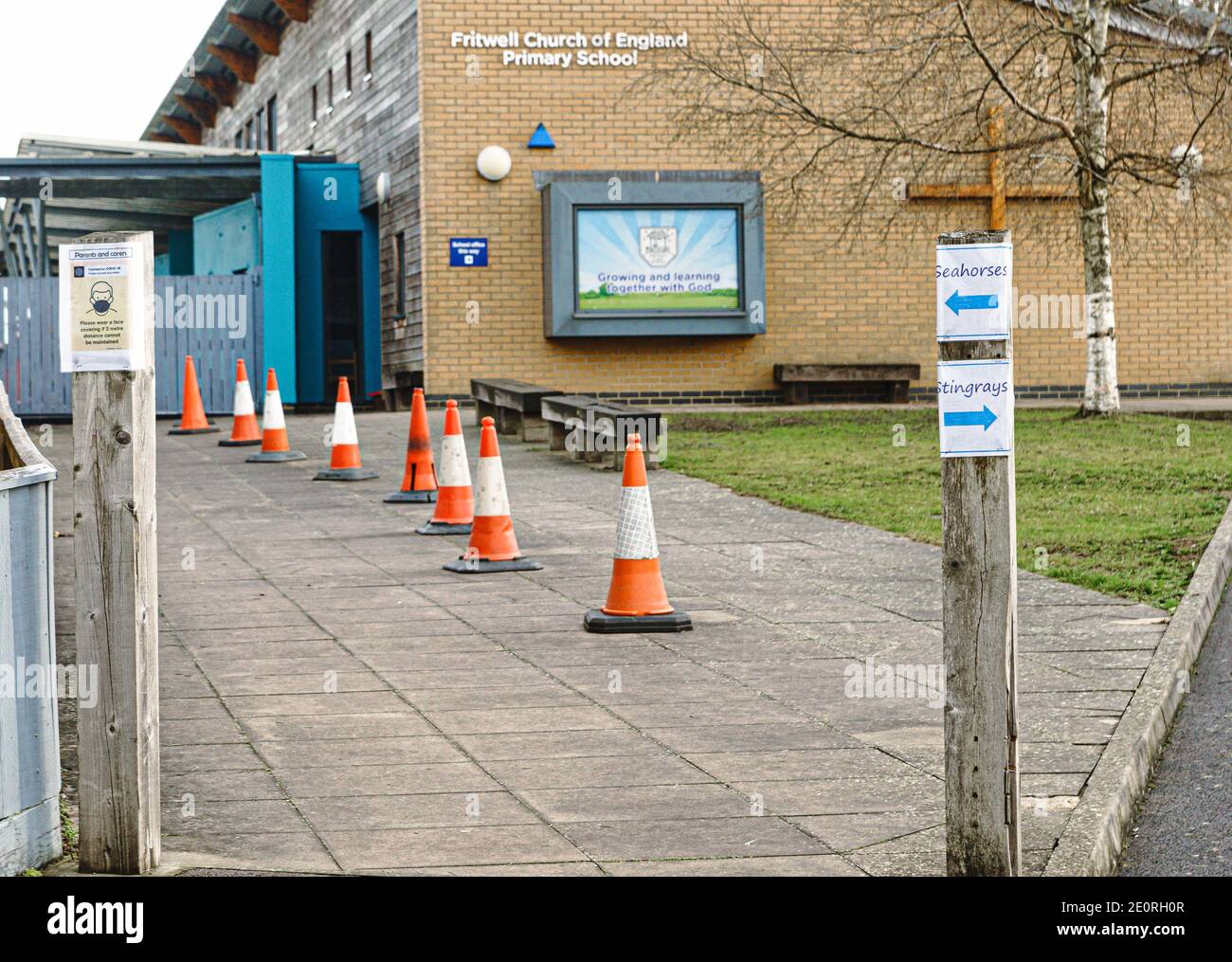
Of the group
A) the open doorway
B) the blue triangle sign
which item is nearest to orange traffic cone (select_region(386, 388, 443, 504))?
the blue triangle sign

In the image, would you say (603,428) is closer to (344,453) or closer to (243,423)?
(344,453)

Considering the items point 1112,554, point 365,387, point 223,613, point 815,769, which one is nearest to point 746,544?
point 1112,554

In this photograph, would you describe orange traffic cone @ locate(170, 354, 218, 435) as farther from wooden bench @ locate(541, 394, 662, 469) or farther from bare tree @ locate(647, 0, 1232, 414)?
bare tree @ locate(647, 0, 1232, 414)

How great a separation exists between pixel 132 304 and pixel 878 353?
20587 mm

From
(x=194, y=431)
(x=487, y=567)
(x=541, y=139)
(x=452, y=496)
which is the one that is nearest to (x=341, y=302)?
(x=541, y=139)

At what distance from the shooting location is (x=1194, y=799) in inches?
219

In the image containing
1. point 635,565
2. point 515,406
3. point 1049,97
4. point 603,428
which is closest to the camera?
point 635,565

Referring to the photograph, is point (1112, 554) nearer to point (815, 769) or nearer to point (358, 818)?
point (815, 769)

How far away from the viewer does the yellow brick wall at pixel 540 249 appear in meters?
23.1

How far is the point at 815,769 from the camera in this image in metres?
5.53

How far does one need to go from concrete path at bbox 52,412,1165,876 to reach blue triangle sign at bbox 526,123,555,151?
12.7m

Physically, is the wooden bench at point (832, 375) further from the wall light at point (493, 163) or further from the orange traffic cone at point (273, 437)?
the orange traffic cone at point (273, 437)

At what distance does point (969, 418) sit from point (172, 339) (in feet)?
68.0

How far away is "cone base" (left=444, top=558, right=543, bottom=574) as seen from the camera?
9.76 metres
